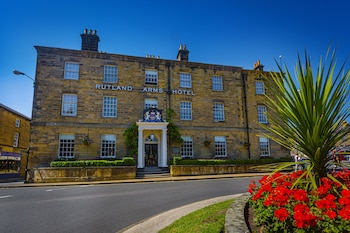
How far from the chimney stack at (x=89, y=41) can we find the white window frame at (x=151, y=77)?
5.01m

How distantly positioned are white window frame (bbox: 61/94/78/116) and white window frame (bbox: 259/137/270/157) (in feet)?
56.8

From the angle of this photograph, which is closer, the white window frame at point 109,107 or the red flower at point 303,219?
the red flower at point 303,219

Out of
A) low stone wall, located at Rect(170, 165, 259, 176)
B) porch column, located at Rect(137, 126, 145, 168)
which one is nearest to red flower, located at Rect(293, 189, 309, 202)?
low stone wall, located at Rect(170, 165, 259, 176)

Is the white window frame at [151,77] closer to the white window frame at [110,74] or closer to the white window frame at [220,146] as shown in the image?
the white window frame at [110,74]

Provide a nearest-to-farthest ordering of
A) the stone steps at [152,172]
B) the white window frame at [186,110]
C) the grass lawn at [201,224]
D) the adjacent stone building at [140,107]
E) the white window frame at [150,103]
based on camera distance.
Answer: the grass lawn at [201,224]
the stone steps at [152,172]
the adjacent stone building at [140,107]
the white window frame at [150,103]
the white window frame at [186,110]

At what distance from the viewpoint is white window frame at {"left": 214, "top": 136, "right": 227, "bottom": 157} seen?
20.1 meters

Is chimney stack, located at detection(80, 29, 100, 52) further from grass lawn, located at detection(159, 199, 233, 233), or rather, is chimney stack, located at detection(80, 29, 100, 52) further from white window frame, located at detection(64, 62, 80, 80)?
grass lawn, located at detection(159, 199, 233, 233)

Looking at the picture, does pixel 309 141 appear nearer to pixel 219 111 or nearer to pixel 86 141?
pixel 86 141

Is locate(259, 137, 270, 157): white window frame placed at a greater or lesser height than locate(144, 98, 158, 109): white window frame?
lesser

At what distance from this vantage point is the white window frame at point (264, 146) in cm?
2145

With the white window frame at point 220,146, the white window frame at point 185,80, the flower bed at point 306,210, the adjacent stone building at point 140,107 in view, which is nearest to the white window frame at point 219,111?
the adjacent stone building at point 140,107

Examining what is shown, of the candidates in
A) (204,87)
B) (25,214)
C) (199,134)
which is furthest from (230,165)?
(25,214)

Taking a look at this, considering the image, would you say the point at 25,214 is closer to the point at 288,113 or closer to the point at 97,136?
the point at 288,113

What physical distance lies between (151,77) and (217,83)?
6.62 m
